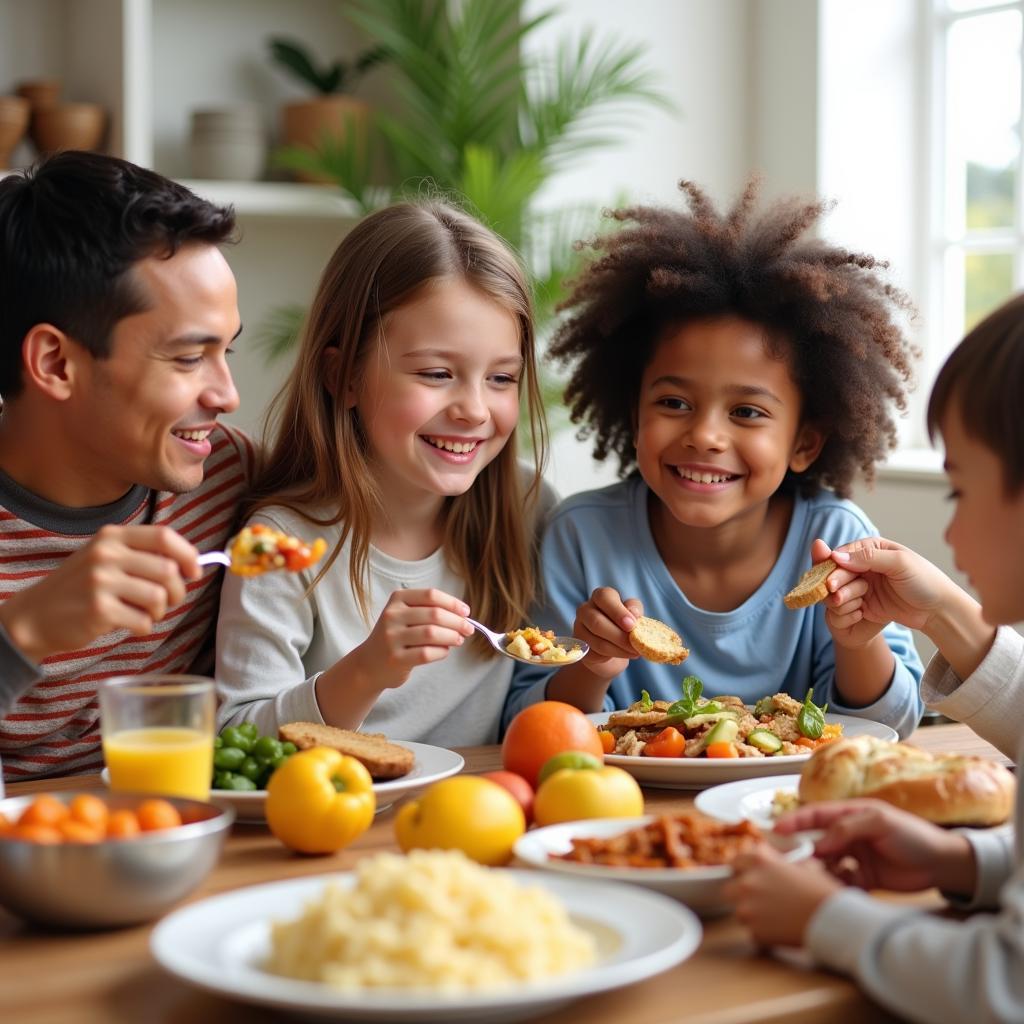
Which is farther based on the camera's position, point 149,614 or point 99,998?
point 149,614

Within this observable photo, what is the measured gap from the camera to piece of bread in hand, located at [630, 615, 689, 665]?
73.6 inches

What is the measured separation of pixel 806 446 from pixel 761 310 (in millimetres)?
270

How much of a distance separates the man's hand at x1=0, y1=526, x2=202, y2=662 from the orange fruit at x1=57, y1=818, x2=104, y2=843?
0.86 ft

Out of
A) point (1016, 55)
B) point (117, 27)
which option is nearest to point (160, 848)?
point (117, 27)

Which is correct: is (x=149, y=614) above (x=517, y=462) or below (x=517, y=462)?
below

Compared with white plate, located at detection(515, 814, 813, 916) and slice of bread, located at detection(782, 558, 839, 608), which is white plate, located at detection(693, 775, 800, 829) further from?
slice of bread, located at detection(782, 558, 839, 608)

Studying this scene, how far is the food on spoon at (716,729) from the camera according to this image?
1637 millimetres

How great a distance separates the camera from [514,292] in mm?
2150

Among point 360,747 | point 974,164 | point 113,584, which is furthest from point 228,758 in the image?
point 974,164

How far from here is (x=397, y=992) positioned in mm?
914

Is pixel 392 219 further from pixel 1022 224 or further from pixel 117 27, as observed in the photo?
pixel 1022 224

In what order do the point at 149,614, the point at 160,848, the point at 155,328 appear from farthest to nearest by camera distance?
the point at 155,328
the point at 149,614
the point at 160,848

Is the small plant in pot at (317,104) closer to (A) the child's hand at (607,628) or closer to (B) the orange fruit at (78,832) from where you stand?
(A) the child's hand at (607,628)

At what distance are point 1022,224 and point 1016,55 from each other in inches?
19.5
